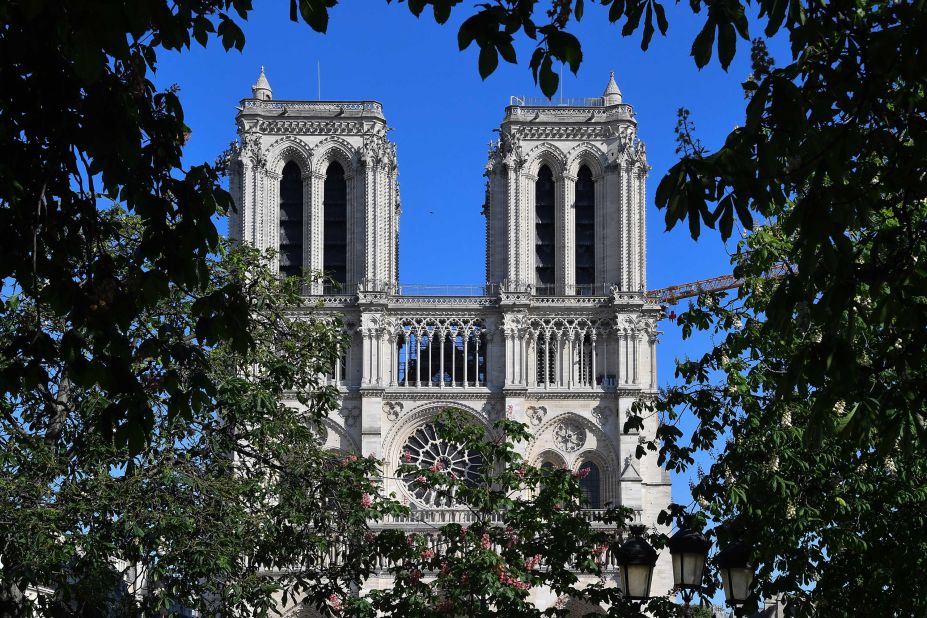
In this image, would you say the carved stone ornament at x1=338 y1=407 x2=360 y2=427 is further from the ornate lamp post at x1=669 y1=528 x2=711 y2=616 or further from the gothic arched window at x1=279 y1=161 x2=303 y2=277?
the ornate lamp post at x1=669 y1=528 x2=711 y2=616

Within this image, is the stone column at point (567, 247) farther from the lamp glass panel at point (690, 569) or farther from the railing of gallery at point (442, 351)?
the lamp glass panel at point (690, 569)

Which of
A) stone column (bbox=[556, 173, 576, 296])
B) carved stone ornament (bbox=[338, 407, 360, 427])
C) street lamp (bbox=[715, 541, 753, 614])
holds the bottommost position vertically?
street lamp (bbox=[715, 541, 753, 614])

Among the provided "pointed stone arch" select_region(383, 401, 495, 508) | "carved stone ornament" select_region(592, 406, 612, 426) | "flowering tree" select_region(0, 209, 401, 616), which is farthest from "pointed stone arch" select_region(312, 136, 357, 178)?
"flowering tree" select_region(0, 209, 401, 616)

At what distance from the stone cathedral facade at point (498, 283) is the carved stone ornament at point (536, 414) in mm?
50

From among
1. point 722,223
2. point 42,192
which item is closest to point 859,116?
point 722,223

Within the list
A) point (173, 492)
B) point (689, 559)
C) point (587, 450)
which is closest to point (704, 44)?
point (689, 559)

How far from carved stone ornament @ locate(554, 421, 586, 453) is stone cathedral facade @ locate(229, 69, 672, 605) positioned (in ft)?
0.17

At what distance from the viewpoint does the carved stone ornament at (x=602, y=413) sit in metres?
57.1

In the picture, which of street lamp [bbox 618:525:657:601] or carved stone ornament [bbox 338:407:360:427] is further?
carved stone ornament [bbox 338:407:360:427]

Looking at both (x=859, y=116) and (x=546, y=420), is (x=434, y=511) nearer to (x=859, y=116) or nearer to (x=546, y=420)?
(x=546, y=420)

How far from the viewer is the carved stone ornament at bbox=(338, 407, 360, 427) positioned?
56.9 m

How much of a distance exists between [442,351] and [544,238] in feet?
19.8

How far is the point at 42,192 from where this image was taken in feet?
32.1

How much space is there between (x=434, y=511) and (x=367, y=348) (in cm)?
662
